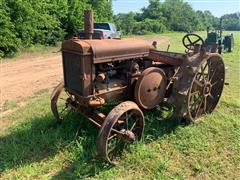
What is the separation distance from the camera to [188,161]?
382cm

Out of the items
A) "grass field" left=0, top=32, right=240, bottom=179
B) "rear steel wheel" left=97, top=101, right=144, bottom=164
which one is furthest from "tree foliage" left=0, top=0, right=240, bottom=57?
"rear steel wheel" left=97, top=101, right=144, bottom=164

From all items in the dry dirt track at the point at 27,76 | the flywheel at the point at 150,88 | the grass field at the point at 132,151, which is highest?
the flywheel at the point at 150,88

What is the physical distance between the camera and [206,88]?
15.9 ft

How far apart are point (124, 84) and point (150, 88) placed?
392 millimetres

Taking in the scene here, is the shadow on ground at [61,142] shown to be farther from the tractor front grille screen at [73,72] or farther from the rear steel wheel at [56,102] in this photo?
the tractor front grille screen at [73,72]

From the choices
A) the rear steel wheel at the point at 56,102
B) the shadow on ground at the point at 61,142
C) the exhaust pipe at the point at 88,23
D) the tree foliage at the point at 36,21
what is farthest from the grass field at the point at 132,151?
the tree foliage at the point at 36,21

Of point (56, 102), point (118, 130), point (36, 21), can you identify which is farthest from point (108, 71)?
point (36, 21)

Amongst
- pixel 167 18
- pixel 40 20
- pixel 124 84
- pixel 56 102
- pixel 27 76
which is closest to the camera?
pixel 124 84

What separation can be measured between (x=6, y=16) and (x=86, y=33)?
9.69 m

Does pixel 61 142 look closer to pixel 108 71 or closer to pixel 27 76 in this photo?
pixel 108 71

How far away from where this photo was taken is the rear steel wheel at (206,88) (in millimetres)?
4672

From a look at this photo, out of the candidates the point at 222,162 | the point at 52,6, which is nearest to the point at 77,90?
the point at 222,162

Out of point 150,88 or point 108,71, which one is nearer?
point 108,71

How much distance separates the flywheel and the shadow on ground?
1.47ft
